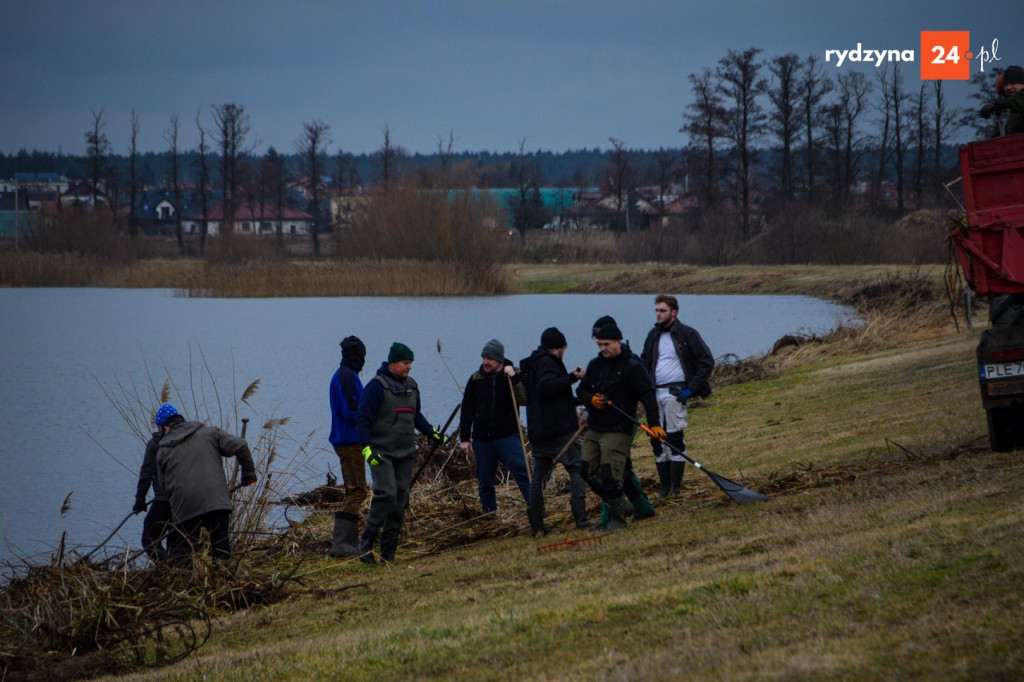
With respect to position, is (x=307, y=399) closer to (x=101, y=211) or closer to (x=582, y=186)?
(x=101, y=211)

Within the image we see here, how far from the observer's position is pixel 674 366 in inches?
406

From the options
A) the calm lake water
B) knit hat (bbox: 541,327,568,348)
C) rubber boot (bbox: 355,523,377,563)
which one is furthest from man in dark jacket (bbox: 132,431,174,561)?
knit hat (bbox: 541,327,568,348)

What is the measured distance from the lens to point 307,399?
24.0m

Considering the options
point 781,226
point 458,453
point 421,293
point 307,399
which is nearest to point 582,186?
point 781,226

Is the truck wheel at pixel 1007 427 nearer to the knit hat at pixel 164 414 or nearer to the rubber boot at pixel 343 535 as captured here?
the rubber boot at pixel 343 535

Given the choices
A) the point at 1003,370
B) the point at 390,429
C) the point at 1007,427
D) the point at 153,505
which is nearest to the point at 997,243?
the point at 1003,370

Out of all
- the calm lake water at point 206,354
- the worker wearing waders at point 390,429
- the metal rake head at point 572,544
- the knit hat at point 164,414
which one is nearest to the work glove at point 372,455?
the worker wearing waders at point 390,429

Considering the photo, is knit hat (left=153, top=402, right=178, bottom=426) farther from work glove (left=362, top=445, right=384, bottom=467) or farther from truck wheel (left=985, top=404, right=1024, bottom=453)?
truck wheel (left=985, top=404, right=1024, bottom=453)

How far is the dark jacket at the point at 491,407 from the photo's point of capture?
1080 cm

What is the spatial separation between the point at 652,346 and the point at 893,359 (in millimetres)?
12218

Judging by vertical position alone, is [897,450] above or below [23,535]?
above

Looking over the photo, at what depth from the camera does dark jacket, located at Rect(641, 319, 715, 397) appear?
399 inches

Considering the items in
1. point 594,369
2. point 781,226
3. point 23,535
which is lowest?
point 23,535

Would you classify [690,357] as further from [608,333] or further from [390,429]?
[390,429]
